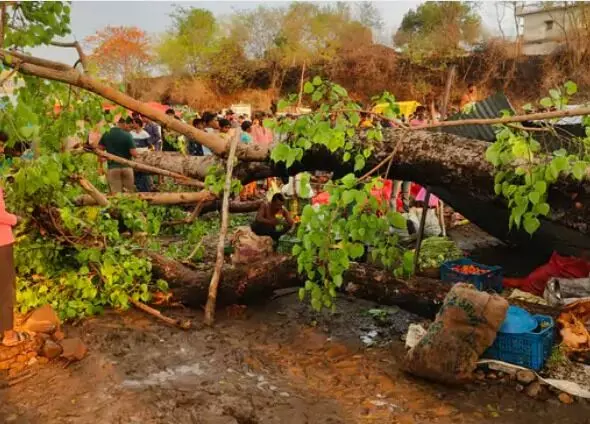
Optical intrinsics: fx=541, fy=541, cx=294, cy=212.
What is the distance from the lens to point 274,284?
553cm

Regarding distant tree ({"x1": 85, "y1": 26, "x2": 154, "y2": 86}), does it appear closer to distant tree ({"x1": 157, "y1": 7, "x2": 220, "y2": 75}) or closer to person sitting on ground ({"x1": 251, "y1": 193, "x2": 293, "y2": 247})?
distant tree ({"x1": 157, "y1": 7, "x2": 220, "y2": 75})

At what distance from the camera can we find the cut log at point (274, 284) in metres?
5.28

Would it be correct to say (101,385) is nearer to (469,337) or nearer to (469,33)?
(469,337)

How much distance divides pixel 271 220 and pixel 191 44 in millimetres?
27244

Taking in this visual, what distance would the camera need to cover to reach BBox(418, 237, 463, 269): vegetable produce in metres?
7.20

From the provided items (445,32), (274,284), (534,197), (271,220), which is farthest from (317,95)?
(445,32)

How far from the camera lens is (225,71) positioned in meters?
30.0

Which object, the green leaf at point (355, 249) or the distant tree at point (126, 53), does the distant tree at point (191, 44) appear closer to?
the distant tree at point (126, 53)

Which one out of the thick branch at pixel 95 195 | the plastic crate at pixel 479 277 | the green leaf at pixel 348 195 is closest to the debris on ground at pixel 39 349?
the thick branch at pixel 95 195

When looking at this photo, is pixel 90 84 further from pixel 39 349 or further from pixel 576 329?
pixel 576 329

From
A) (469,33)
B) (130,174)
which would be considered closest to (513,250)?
(130,174)

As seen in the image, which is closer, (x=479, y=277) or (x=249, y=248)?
(x=479, y=277)

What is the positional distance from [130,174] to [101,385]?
5392mm

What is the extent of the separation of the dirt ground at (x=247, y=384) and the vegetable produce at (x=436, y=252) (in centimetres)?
214
